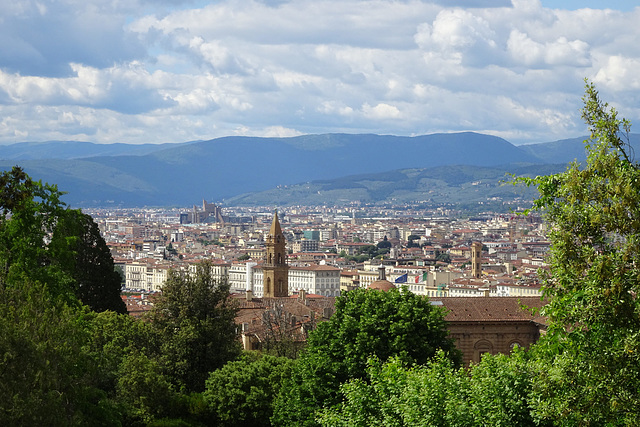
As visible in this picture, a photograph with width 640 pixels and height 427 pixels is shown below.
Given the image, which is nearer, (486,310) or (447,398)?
(447,398)

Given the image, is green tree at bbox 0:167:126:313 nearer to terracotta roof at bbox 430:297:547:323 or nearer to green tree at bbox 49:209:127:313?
green tree at bbox 49:209:127:313

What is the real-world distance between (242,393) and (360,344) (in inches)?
244

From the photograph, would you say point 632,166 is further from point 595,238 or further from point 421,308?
point 421,308

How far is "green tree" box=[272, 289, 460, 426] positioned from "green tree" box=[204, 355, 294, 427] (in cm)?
315

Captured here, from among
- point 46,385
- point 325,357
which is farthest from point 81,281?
point 46,385

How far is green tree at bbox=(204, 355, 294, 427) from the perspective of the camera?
111 feet

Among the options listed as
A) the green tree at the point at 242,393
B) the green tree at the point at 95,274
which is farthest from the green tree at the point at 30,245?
the green tree at the point at 95,274

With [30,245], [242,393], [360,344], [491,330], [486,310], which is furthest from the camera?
[486,310]

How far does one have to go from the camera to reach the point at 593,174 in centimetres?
1542

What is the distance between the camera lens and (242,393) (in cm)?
3350

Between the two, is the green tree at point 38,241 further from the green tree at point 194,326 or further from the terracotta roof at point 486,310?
the terracotta roof at point 486,310

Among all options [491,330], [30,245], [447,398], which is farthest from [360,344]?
[491,330]

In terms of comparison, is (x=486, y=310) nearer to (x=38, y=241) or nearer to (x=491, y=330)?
(x=491, y=330)

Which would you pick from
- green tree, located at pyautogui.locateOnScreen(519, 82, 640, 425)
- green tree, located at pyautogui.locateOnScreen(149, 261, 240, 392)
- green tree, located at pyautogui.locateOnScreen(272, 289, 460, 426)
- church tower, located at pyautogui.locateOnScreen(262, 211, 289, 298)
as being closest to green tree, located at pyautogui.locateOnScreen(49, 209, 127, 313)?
green tree, located at pyautogui.locateOnScreen(149, 261, 240, 392)
